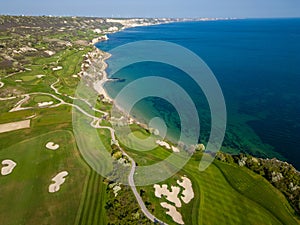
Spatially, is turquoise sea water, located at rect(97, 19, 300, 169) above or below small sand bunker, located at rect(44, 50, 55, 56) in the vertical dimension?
below

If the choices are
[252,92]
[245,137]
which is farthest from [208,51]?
[245,137]

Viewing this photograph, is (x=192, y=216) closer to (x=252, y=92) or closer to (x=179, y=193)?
(x=179, y=193)

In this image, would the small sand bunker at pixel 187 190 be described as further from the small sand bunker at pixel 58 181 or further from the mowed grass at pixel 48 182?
the small sand bunker at pixel 58 181

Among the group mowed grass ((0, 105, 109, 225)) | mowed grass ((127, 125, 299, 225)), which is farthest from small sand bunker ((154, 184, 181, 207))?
mowed grass ((0, 105, 109, 225))

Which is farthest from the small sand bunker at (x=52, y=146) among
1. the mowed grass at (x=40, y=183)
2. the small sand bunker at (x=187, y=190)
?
the small sand bunker at (x=187, y=190)

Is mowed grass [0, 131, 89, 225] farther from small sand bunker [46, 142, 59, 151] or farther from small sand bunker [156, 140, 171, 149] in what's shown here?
small sand bunker [156, 140, 171, 149]

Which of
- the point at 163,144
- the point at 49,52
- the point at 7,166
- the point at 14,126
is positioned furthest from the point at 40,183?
the point at 49,52
